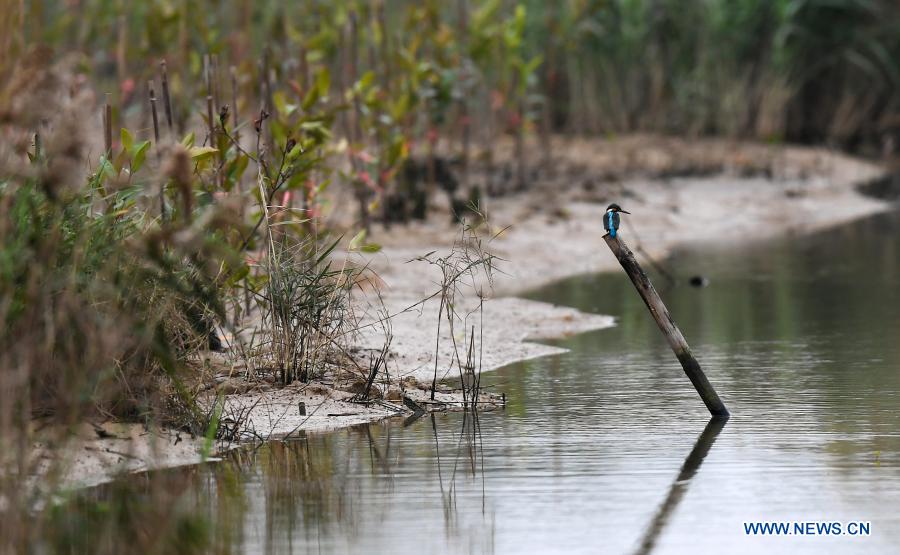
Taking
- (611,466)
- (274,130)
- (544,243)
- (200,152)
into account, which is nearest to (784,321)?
(274,130)

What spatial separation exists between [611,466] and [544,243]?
23.3 feet

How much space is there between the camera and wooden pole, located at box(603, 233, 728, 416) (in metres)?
6.00

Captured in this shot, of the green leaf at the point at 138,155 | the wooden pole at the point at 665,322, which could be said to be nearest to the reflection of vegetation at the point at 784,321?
the wooden pole at the point at 665,322

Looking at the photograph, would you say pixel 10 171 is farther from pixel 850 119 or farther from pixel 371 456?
pixel 850 119

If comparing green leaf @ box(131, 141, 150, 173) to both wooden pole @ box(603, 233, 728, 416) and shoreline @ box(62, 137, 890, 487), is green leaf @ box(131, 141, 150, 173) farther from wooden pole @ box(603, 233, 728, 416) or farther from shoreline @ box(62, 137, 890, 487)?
wooden pole @ box(603, 233, 728, 416)

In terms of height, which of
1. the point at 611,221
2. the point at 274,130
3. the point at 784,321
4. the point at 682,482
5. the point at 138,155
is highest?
the point at 274,130

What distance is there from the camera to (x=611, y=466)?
5609mm

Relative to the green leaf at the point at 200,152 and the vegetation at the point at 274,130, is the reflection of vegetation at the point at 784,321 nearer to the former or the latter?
the vegetation at the point at 274,130

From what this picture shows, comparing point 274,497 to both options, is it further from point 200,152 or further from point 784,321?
point 784,321

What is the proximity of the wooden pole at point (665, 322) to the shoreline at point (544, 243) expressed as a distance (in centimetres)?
53

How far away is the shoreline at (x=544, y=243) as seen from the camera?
6434mm

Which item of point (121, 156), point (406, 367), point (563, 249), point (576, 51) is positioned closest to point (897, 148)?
point (576, 51)

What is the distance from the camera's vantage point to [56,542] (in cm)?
474

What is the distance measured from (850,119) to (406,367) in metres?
12.9
